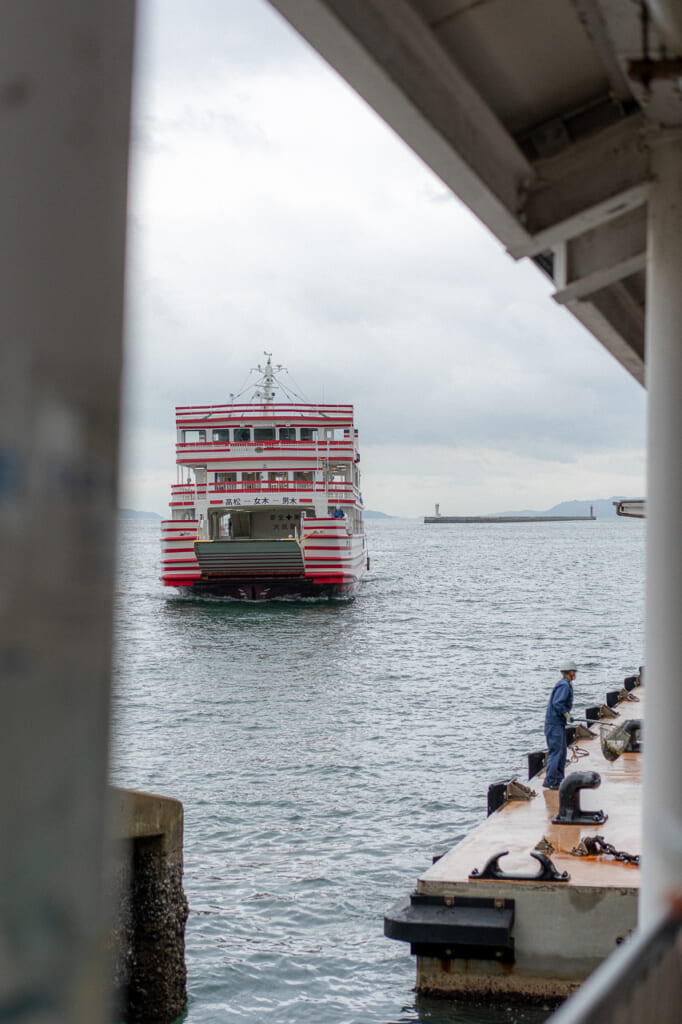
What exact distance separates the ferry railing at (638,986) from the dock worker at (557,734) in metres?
8.20

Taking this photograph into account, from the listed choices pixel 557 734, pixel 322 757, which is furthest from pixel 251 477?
pixel 557 734

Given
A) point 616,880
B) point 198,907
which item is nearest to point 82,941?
point 616,880

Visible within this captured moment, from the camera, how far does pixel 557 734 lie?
38.4ft

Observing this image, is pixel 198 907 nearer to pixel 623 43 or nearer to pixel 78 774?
pixel 623 43

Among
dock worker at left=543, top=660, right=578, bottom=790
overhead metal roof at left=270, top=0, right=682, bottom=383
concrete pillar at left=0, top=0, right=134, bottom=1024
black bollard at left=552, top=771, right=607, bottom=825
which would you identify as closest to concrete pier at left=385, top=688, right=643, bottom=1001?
black bollard at left=552, top=771, right=607, bottom=825

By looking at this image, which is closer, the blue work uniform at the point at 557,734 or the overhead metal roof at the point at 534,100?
the overhead metal roof at the point at 534,100

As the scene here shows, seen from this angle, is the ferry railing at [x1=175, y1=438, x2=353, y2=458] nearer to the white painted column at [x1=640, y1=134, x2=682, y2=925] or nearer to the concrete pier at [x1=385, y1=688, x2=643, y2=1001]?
the concrete pier at [x1=385, y1=688, x2=643, y2=1001]

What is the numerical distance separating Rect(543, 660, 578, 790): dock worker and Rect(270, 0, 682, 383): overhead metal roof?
294 inches

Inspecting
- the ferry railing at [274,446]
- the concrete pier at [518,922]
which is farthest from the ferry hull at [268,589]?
the concrete pier at [518,922]

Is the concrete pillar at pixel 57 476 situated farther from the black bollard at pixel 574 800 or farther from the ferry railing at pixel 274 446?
the ferry railing at pixel 274 446

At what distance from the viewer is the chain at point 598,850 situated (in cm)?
861

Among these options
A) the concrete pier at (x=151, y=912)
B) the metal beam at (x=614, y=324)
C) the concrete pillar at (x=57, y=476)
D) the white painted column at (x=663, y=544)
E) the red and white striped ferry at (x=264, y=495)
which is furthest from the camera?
the red and white striped ferry at (x=264, y=495)

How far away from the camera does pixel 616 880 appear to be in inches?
320

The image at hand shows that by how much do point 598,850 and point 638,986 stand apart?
21.0 feet
